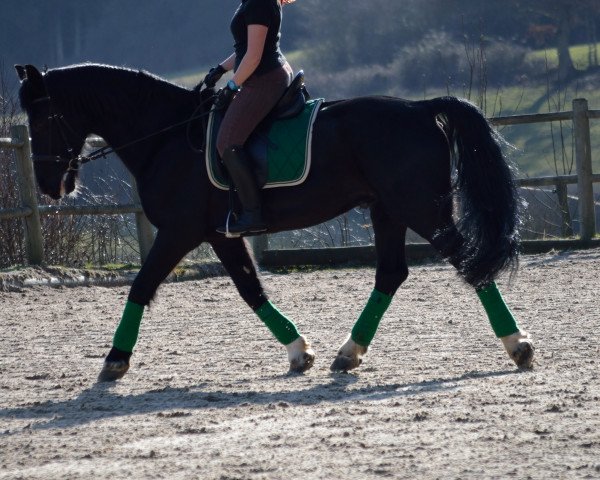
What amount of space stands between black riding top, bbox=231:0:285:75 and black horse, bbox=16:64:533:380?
Answer: 44 centimetres

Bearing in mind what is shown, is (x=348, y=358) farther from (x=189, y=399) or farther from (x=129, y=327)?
(x=129, y=327)

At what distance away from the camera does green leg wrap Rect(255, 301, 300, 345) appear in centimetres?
691

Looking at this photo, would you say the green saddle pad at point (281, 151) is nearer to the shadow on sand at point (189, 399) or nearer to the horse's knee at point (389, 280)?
the horse's knee at point (389, 280)

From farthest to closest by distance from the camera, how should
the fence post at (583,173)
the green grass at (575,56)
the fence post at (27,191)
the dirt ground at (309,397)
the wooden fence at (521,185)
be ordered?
the green grass at (575,56)
the fence post at (583,173)
the wooden fence at (521,185)
the fence post at (27,191)
the dirt ground at (309,397)

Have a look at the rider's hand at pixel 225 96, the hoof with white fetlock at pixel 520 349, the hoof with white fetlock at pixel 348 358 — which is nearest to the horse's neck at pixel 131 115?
the rider's hand at pixel 225 96

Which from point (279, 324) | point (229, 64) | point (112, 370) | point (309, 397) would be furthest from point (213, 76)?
point (309, 397)

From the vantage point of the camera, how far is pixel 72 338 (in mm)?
8617

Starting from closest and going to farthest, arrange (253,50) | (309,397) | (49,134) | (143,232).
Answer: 1. (309,397)
2. (253,50)
3. (49,134)
4. (143,232)

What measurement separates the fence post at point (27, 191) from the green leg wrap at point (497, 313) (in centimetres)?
695

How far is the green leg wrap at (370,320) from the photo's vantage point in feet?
22.3

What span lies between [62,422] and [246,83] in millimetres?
2386

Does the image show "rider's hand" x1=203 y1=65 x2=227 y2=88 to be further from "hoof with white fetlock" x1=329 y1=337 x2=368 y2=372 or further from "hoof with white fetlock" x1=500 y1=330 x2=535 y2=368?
"hoof with white fetlock" x1=500 y1=330 x2=535 y2=368

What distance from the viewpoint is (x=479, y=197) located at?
656 centimetres

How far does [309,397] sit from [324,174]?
152 centimetres
